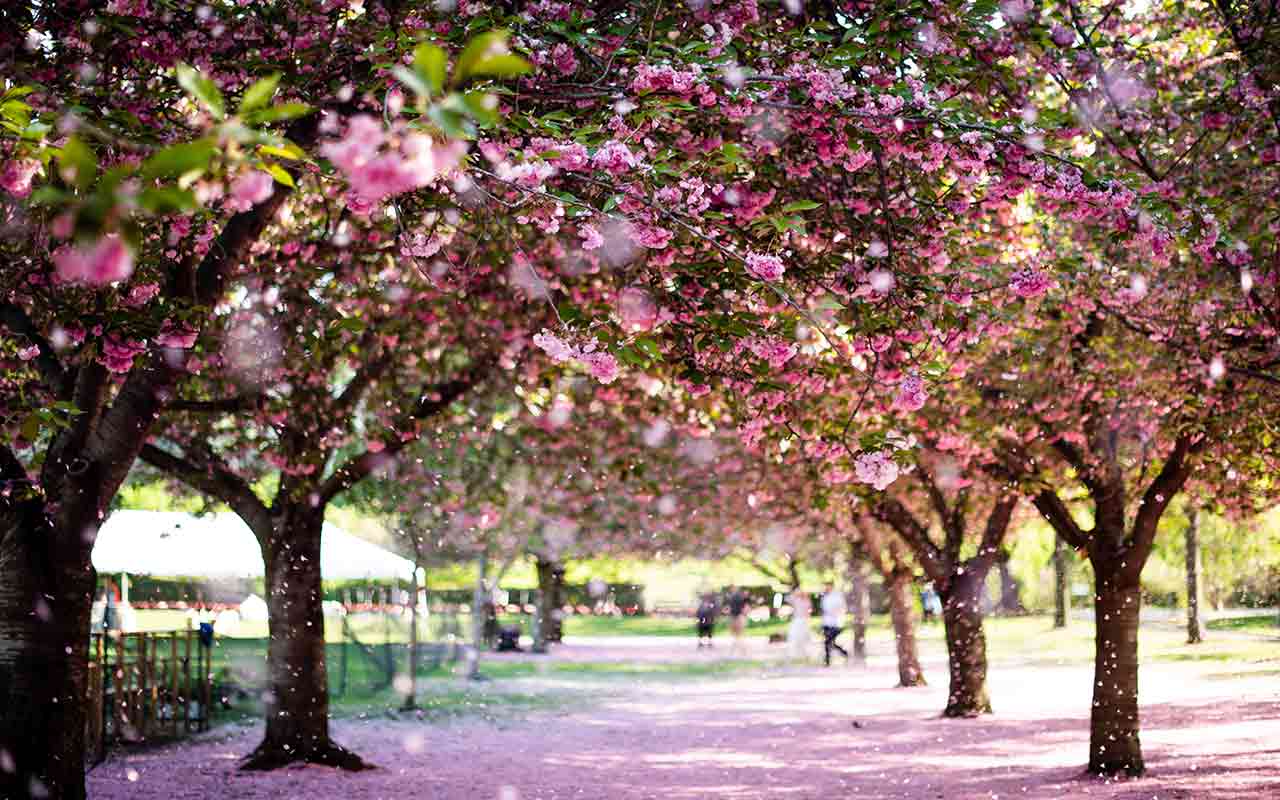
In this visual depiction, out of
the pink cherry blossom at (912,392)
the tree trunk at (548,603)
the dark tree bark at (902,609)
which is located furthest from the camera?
the tree trunk at (548,603)

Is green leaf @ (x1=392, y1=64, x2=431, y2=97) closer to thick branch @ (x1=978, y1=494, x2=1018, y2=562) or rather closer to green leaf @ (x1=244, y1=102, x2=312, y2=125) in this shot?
green leaf @ (x1=244, y1=102, x2=312, y2=125)

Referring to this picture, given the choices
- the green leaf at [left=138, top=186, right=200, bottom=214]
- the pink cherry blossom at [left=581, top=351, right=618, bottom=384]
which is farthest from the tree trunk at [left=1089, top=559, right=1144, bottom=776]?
the green leaf at [left=138, top=186, right=200, bottom=214]

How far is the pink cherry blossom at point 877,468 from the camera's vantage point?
5930mm

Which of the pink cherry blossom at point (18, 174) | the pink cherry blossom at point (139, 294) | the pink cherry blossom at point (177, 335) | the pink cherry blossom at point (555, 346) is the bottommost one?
the pink cherry blossom at point (555, 346)

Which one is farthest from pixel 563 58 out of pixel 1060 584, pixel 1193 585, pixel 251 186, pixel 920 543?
pixel 1060 584

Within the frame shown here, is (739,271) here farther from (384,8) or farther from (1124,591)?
(1124,591)

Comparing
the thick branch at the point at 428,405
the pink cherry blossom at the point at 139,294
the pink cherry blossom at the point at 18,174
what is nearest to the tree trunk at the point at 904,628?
the thick branch at the point at 428,405

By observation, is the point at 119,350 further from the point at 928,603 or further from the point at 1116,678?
the point at 928,603

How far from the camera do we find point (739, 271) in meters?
5.68

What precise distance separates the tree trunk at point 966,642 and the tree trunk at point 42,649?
12.8 meters

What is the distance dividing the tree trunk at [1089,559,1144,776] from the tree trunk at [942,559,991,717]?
17.0 ft

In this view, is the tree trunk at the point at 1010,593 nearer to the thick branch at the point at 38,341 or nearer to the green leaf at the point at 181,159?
the thick branch at the point at 38,341

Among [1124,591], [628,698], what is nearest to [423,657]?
[628,698]

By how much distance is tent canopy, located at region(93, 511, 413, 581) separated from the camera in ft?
57.6
